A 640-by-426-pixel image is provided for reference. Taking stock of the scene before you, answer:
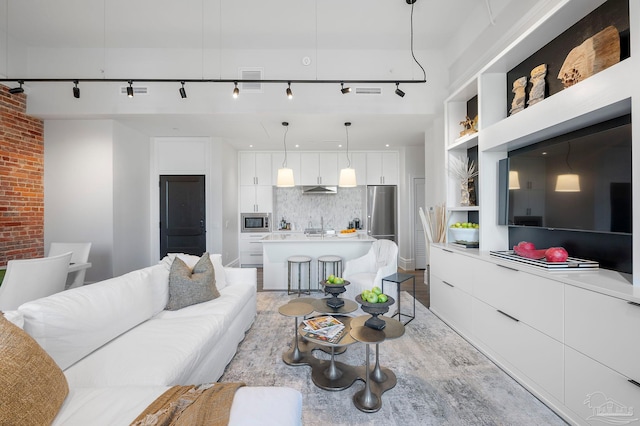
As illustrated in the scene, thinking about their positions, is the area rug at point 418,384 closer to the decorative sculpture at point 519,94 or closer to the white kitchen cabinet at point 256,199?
the decorative sculpture at point 519,94

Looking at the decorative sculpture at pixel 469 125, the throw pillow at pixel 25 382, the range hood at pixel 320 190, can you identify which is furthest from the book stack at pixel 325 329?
the range hood at pixel 320 190

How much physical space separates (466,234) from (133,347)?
10.5ft

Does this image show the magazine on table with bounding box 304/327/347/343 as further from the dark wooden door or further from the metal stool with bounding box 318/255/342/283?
the dark wooden door

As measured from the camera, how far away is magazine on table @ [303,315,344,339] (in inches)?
73.3

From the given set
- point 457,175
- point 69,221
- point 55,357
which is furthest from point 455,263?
point 69,221

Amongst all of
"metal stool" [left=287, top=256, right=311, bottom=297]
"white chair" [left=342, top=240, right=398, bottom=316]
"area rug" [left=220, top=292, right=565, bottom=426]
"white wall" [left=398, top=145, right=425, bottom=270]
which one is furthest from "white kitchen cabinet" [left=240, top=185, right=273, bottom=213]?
"area rug" [left=220, top=292, right=565, bottom=426]

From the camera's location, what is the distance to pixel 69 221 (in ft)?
13.7

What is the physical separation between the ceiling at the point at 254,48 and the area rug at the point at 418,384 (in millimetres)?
3103

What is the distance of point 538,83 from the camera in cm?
229

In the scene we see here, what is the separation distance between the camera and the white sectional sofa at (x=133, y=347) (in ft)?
3.65

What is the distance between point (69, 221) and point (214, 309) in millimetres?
3639

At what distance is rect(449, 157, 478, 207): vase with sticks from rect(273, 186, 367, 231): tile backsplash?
3204 millimetres

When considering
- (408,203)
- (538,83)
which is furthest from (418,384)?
(408,203)

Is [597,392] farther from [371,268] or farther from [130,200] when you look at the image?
[130,200]
